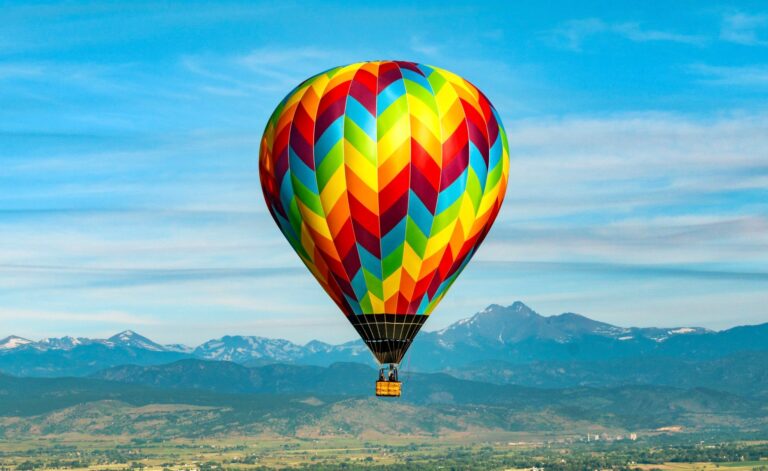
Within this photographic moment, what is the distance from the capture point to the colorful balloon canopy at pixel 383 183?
5241 inches

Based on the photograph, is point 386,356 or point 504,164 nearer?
point 386,356

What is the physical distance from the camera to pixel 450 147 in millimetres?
135500

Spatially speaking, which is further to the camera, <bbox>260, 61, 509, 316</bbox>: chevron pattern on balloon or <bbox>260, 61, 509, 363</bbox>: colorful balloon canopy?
<bbox>260, 61, 509, 316</bbox>: chevron pattern on balloon

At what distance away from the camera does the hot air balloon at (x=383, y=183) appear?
13312cm

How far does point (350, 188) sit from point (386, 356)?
53.5 feet

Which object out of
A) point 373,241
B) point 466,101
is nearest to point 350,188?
point 373,241

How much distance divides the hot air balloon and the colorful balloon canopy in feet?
0.31

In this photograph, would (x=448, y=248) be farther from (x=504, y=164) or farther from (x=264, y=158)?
(x=264, y=158)

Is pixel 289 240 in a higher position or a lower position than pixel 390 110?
lower

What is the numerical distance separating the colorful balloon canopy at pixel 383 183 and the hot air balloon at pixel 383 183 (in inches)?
3.8

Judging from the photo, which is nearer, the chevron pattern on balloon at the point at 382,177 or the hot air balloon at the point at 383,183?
the hot air balloon at the point at 383,183

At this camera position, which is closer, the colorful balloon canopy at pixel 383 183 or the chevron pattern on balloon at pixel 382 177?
the colorful balloon canopy at pixel 383 183

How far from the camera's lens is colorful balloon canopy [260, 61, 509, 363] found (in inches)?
5241

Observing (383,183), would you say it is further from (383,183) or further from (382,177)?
(382,177)
